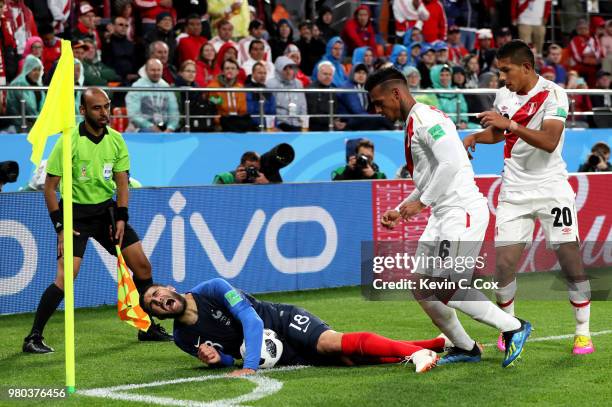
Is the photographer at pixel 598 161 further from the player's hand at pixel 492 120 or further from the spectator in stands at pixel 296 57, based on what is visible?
the player's hand at pixel 492 120

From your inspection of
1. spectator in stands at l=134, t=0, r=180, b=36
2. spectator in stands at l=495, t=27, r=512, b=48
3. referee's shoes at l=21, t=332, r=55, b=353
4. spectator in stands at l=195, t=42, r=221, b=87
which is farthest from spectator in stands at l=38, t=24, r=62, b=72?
spectator in stands at l=495, t=27, r=512, b=48

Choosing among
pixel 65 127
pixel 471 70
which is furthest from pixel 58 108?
pixel 471 70

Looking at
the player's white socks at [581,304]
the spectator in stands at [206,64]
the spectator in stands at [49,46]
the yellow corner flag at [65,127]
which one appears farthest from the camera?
the spectator in stands at [206,64]

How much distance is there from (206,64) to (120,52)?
4.25 ft

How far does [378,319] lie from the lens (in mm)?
10406

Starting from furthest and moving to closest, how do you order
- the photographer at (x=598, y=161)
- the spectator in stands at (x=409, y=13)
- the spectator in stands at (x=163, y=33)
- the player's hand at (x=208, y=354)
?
the spectator in stands at (x=409, y=13) → the photographer at (x=598, y=161) → the spectator in stands at (x=163, y=33) → the player's hand at (x=208, y=354)

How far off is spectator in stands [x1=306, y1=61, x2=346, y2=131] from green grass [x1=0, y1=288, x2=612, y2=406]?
6096 mm

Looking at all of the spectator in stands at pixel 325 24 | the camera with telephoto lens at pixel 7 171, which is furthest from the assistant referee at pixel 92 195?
the spectator in stands at pixel 325 24

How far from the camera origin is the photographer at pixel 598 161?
1617 centimetres

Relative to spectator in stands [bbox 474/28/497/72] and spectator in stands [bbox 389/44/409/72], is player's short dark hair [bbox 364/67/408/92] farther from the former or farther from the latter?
spectator in stands [bbox 474/28/497/72]

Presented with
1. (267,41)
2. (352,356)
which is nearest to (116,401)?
(352,356)

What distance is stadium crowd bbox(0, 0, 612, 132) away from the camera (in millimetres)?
14438

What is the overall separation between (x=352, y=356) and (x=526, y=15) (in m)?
16.5

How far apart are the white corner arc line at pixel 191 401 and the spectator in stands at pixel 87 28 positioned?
8963 millimetres
